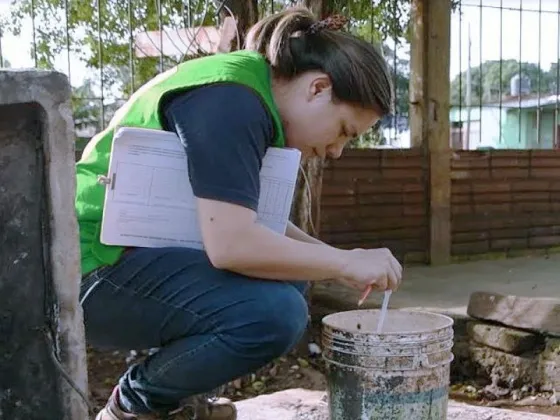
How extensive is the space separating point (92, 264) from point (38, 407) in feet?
1.60

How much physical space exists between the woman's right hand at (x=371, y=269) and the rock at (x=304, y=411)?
91 cm

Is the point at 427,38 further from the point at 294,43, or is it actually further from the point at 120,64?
the point at 294,43

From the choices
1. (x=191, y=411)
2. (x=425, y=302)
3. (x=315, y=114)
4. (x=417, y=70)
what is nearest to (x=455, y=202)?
(x=417, y=70)

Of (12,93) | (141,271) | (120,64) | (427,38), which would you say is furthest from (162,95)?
(120,64)

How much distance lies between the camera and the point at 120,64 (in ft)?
22.3

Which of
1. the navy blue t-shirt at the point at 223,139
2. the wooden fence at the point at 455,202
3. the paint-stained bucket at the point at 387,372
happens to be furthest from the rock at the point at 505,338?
the navy blue t-shirt at the point at 223,139

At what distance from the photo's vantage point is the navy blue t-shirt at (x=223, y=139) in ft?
5.21

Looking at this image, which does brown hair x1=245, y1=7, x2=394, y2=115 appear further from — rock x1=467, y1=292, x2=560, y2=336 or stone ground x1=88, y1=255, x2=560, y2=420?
rock x1=467, y1=292, x2=560, y2=336

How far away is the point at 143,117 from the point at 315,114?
386mm

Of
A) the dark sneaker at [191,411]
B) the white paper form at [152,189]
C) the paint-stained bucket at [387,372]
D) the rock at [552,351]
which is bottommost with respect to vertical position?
the rock at [552,351]

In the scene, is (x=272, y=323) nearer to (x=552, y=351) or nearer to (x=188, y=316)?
(x=188, y=316)

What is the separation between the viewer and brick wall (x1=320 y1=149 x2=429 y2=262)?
216 inches

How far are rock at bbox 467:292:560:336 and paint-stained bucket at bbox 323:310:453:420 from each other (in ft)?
5.93

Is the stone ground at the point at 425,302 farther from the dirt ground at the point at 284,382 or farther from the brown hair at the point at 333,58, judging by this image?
the brown hair at the point at 333,58
